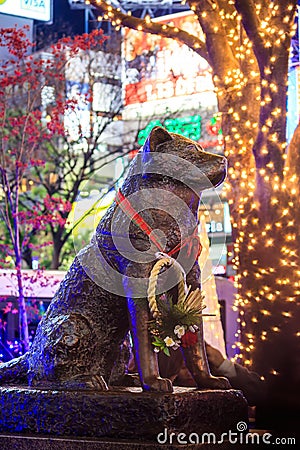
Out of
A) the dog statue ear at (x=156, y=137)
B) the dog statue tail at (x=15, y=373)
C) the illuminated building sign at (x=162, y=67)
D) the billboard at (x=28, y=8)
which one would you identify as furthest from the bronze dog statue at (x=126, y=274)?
the illuminated building sign at (x=162, y=67)

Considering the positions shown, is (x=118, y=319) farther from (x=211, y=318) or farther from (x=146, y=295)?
(x=211, y=318)

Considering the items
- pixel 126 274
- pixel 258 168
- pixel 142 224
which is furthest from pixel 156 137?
pixel 258 168

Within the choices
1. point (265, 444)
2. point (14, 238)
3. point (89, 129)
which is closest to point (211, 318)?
point (14, 238)

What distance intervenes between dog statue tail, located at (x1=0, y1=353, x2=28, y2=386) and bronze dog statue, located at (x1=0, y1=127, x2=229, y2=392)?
0.13m

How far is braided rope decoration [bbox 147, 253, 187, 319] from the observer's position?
95.0 inches

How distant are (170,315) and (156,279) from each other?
13cm

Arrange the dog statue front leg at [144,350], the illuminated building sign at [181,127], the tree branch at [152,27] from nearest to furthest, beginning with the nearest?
the dog statue front leg at [144,350] → the tree branch at [152,27] → the illuminated building sign at [181,127]

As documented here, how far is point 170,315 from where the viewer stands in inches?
95.4

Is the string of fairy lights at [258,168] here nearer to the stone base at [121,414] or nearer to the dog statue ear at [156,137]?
the dog statue ear at [156,137]

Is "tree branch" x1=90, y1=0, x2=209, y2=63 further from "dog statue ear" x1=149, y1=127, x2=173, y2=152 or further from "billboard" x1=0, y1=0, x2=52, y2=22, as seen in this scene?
"billboard" x1=0, y1=0, x2=52, y2=22

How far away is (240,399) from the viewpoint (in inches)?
98.5

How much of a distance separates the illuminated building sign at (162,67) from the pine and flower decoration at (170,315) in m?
13.2

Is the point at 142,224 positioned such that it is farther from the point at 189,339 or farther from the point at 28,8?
the point at 28,8

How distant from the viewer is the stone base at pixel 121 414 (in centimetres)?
223
